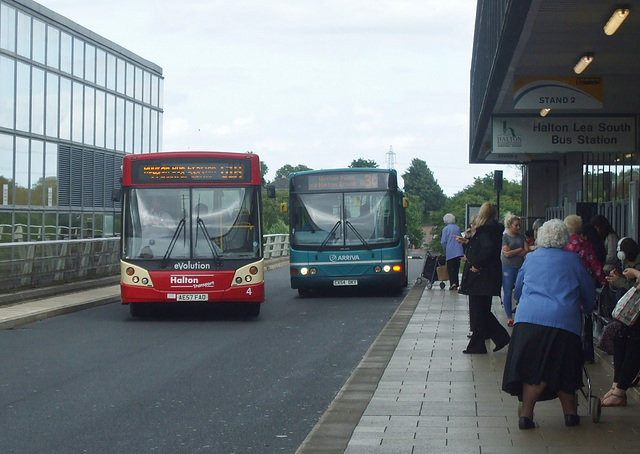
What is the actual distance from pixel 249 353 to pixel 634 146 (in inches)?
315

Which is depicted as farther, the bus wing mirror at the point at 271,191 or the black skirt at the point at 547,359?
the bus wing mirror at the point at 271,191

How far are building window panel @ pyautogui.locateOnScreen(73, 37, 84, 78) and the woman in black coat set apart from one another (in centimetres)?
3038

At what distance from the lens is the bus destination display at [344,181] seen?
72.0ft

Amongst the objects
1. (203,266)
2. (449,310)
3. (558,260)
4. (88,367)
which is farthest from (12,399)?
(449,310)

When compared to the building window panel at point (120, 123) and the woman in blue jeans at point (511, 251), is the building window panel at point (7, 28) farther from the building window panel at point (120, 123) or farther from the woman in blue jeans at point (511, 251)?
the woman in blue jeans at point (511, 251)

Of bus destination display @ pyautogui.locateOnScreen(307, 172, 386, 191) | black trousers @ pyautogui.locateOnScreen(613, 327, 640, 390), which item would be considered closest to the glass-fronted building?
bus destination display @ pyautogui.locateOnScreen(307, 172, 386, 191)

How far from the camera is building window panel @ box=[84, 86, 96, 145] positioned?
133 ft

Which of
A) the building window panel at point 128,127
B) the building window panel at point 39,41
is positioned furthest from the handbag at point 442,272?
the building window panel at point 128,127

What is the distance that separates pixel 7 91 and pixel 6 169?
261cm

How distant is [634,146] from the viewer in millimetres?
16719

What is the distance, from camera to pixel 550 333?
7.21 m

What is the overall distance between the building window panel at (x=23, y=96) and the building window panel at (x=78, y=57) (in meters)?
4.17

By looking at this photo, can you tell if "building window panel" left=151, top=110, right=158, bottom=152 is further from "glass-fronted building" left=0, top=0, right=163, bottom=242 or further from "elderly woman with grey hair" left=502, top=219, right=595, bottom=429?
"elderly woman with grey hair" left=502, top=219, right=595, bottom=429

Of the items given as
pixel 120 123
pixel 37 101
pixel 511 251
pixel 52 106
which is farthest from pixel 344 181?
pixel 120 123
